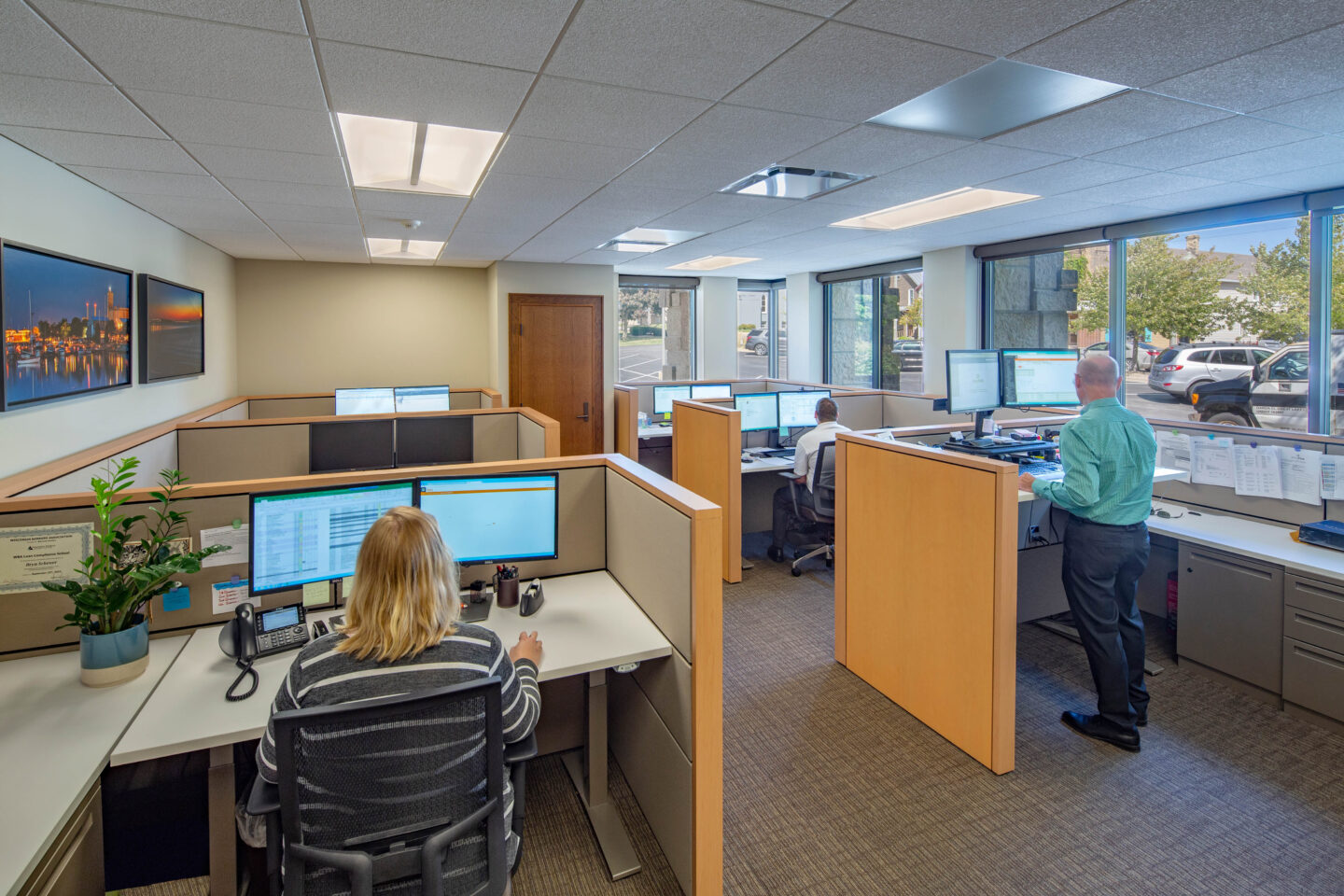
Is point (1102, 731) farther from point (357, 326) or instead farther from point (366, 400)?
point (357, 326)

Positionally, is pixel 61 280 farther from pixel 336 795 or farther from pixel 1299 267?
pixel 1299 267

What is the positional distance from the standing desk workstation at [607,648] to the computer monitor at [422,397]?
3.54 m

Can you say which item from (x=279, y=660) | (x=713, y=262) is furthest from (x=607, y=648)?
(x=713, y=262)

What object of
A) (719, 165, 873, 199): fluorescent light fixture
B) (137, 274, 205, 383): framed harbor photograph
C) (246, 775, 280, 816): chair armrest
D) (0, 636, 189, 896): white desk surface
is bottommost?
(246, 775, 280, 816): chair armrest

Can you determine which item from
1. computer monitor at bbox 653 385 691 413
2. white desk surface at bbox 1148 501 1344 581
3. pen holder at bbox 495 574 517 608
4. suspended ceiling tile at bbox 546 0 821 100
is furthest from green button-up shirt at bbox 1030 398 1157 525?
computer monitor at bbox 653 385 691 413

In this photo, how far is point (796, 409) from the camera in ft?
16.3

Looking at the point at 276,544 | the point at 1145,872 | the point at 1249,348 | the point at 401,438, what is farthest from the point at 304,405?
the point at 1249,348

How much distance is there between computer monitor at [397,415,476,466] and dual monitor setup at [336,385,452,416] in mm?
1924

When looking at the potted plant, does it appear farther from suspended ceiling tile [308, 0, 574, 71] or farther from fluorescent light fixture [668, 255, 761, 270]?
fluorescent light fixture [668, 255, 761, 270]

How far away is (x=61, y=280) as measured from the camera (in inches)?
104

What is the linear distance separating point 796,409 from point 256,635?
388 centimetres

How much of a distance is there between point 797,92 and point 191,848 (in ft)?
8.02

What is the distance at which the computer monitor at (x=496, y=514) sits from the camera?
1.90 metres

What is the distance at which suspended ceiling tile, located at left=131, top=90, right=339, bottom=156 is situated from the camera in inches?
80.7
